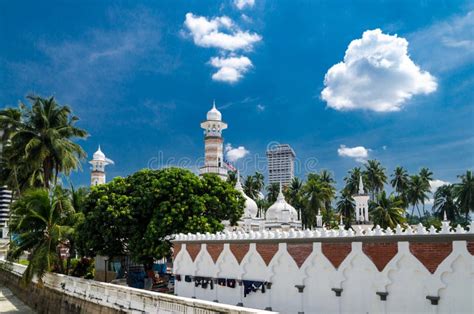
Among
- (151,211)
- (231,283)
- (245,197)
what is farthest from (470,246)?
(245,197)

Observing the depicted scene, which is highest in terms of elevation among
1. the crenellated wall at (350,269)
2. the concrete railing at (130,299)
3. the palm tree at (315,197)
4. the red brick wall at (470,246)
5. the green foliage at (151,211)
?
the palm tree at (315,197)

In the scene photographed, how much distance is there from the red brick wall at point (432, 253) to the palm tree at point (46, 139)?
28044 millimetres

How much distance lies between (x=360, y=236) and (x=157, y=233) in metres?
13.4

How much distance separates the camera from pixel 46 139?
34250mm

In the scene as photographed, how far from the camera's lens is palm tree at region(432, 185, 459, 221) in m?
64.2

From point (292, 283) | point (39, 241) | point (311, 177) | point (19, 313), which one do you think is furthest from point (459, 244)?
point (311, 177)

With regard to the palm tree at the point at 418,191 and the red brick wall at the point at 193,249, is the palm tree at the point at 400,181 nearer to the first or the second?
the palm tree at the point at 418,191

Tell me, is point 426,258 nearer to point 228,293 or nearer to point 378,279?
point 378,279

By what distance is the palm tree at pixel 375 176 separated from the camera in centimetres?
7494

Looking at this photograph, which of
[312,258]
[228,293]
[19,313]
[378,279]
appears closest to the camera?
[378,279]

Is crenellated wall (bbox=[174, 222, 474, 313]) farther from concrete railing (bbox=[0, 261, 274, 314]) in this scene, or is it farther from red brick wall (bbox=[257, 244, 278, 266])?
concrete railing (bbox=[0, 261, 274, 314])

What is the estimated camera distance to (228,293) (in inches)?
736

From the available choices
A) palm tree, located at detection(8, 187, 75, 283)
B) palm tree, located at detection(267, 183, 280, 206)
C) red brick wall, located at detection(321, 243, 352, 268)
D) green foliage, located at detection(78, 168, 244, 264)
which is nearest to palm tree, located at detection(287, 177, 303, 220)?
palm tree, located at detection(267, 183, 280, 206)

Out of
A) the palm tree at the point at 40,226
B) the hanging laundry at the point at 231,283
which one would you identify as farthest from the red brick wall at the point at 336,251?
the palm tree at the point at 40,226
